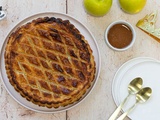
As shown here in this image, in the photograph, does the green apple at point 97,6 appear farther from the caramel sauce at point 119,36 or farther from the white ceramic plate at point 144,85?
the white ceramic plate at point 144,85

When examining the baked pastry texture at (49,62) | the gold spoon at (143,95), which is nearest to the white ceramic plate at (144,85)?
the gold spoon at (143,95)

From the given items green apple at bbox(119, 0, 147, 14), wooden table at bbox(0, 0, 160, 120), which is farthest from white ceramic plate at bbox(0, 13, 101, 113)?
green apple at bbox(119, 0, 147, 14)

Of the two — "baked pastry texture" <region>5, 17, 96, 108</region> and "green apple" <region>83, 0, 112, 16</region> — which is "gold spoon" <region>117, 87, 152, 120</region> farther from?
"green apple" <region>83, 0, 112, 16</region>

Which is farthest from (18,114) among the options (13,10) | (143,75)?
(143,75)

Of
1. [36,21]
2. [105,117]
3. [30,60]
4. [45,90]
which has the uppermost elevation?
[36,21]

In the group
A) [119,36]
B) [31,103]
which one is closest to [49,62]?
[31,103]

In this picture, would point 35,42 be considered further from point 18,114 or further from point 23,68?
point 18,114

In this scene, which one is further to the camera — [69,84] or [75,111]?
[75,111]
